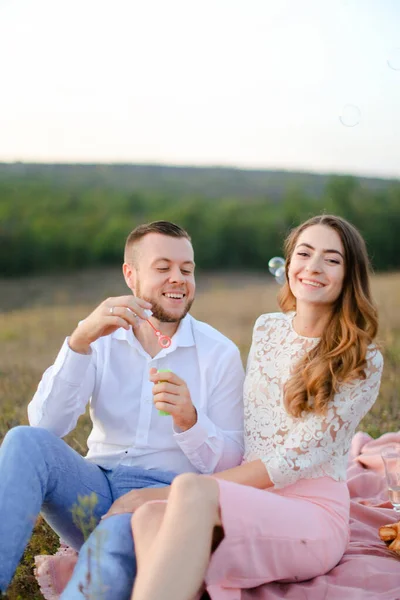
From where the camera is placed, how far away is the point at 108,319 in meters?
2.59

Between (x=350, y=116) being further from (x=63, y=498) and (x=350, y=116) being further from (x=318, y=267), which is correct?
(x=63, y=498)

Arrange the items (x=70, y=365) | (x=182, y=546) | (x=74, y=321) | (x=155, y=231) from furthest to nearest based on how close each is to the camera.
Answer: (x=74, y=321)
(x=155, y=231)
(x=70, y=365)
(x=182, y=546)

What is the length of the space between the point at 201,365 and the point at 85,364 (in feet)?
1.50

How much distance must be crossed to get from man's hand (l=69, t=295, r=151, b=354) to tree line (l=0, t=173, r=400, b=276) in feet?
57.2

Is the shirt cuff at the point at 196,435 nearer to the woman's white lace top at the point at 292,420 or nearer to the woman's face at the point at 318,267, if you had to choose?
the woman's white lace top at the point at 292,420

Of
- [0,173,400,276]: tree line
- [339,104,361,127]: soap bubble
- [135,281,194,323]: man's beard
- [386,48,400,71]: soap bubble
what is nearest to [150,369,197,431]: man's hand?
[135,281,194,323]: man's beard

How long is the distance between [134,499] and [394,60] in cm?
301

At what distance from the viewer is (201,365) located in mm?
2951

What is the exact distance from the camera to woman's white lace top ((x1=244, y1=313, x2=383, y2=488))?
8.34 feet

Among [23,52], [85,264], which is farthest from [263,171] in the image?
[23,52]

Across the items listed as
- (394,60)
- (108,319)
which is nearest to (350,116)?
(394,60)

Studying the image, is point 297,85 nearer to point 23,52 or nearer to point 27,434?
point 23,52

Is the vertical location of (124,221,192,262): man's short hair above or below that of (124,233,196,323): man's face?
above

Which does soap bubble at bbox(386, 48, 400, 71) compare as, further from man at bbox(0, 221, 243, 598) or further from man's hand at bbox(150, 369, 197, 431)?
man's hand at bbox(150, 369, 197, 431)
